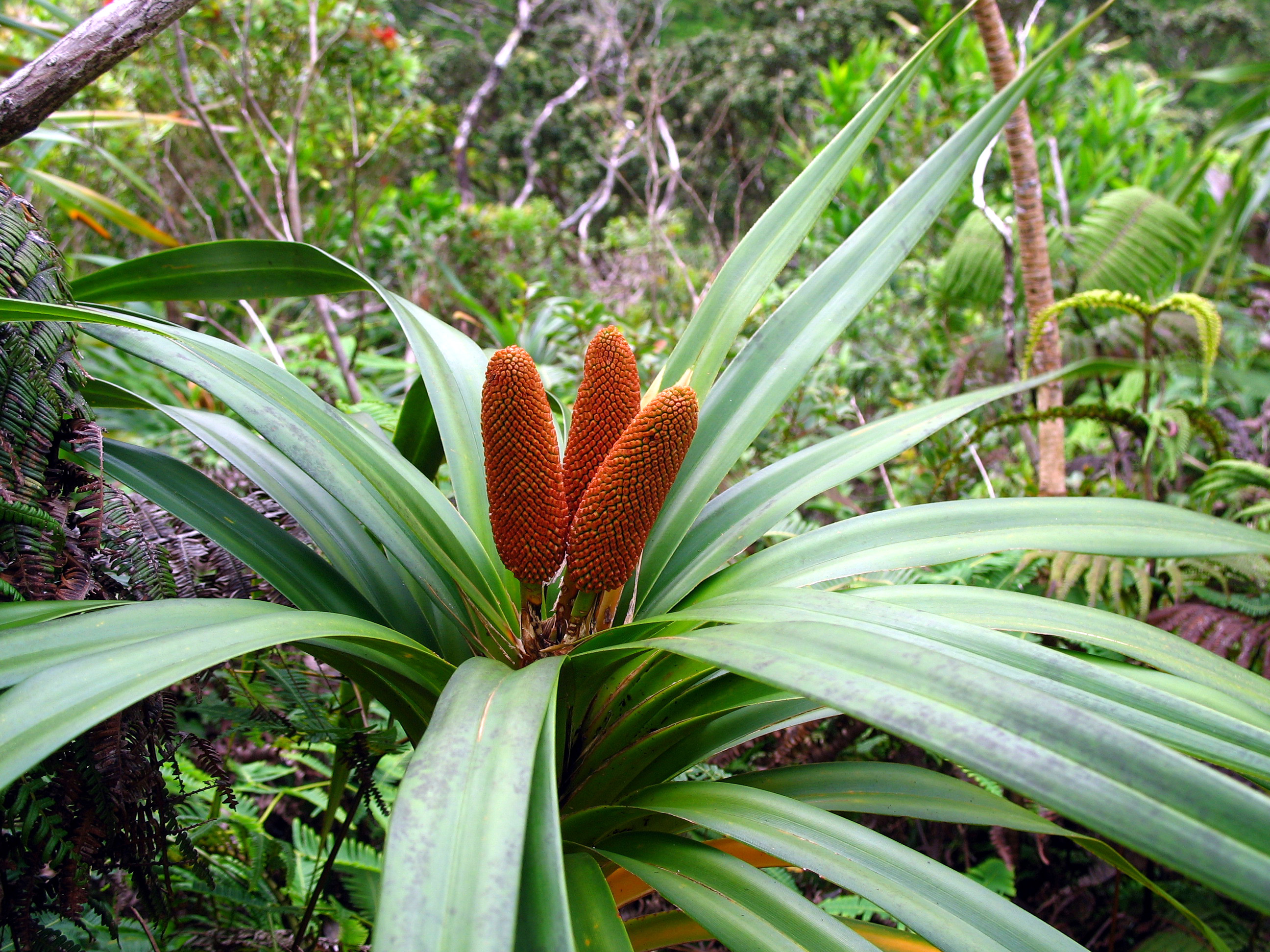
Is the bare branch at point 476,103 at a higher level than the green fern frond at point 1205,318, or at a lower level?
higher

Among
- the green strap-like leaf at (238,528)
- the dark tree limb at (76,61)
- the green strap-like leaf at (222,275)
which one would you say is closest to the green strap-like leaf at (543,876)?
the green strap-like leaf at (238,528)

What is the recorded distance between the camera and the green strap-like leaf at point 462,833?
1.43 feet

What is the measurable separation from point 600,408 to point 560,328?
79.1 inches

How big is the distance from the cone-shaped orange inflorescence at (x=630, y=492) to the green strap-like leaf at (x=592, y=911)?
26cm

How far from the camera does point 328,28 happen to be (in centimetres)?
466

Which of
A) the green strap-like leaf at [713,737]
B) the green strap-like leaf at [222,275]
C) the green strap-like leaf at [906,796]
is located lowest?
the green strap-like leaf at [906,796]

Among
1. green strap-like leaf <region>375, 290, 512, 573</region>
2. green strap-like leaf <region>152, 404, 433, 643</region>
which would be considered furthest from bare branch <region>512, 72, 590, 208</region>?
green strap-like leaf <region>152, 404, 433, 643</region>

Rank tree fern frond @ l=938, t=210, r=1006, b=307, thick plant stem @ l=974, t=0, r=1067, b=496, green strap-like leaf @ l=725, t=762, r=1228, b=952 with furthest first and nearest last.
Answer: tree fern frond @ l=938, t=210, r=1006, b=307 < thick plant stem @ l=974, t=0, r=1067, b=496 < green strap-like leaf @ l=725, t=762, r=1228, b=952

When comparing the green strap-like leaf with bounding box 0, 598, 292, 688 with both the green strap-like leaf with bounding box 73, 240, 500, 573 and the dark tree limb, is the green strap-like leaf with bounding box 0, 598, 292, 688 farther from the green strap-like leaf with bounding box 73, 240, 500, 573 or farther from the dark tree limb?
the dark tree limb

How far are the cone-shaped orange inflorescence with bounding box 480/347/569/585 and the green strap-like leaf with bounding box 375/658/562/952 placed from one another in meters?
0.23

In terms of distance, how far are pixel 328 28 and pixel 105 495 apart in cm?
480

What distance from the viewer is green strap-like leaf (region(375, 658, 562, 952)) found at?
1.43 feet

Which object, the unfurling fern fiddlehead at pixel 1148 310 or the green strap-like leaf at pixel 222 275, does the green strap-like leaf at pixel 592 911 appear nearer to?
the green strap-like leaf at pixel 222 275

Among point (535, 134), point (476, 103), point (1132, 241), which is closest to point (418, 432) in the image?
point (1132, 241)
